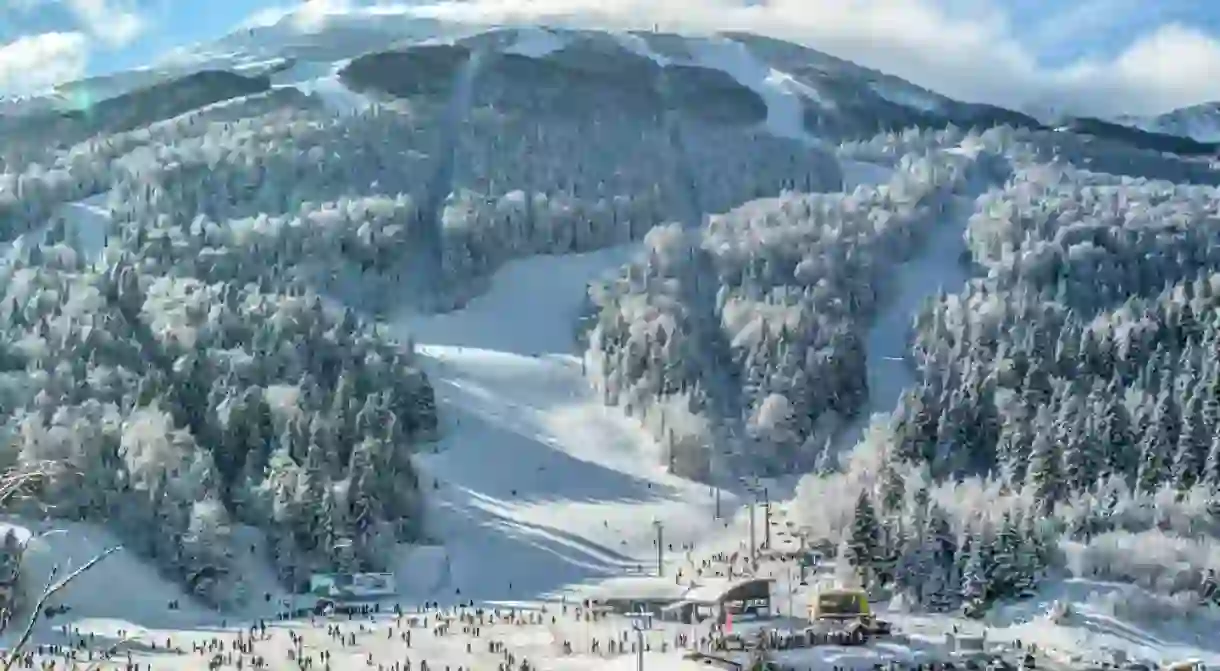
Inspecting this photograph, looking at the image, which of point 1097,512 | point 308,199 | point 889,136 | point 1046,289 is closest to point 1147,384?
point 1097,512

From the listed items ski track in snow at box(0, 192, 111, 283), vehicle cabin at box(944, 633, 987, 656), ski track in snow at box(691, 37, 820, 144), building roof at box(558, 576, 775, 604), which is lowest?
building roof at box(558, 576, 775, 604)

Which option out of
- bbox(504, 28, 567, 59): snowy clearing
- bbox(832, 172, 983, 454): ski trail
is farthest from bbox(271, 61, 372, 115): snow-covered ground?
bbox(832, 172, 983, 454): ski trail

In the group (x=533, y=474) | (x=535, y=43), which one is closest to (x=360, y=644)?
(x=533, y=474)

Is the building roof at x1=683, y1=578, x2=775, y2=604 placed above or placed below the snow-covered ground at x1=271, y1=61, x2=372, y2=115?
below

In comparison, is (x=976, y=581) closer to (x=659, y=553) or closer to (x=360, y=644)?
(x=659, y=553)

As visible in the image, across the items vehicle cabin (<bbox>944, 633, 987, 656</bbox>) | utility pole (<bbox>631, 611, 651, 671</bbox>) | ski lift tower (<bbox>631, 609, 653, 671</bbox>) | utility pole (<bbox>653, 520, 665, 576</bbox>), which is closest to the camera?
utility pole (<bbox>631, 611, 651, 671</bbox>)

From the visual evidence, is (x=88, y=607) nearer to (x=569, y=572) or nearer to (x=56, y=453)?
(x=56, y=453)

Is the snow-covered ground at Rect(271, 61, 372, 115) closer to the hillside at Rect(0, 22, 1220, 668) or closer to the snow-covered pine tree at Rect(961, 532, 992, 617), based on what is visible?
the hillside at Rect(0, 22, 1220, 668)
